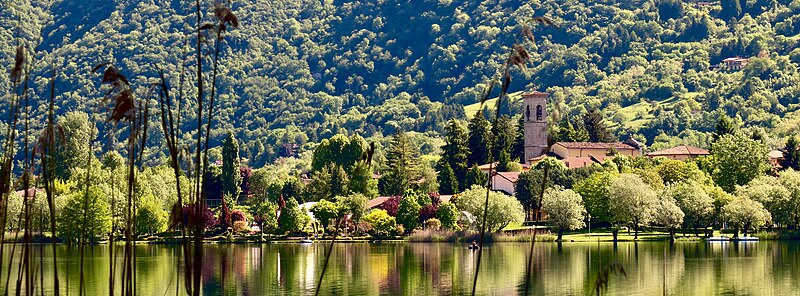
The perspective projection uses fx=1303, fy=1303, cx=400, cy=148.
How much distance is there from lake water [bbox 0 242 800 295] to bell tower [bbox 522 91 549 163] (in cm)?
5866

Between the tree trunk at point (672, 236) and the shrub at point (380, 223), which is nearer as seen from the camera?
the tree trunk at point (672, 236)

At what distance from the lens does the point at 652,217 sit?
303ft

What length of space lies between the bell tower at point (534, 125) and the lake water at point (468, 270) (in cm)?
5866

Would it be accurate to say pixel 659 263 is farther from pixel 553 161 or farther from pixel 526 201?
Result: pixel 553 161

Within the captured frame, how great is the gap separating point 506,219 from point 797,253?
29124 mm

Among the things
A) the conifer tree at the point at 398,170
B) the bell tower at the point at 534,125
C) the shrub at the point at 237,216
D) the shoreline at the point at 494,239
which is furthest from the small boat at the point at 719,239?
the bell tower at the point at 534,125

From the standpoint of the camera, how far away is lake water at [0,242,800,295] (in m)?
53.8

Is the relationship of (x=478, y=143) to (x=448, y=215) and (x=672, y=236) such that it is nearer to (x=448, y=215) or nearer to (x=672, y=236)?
(x=448, y=215)

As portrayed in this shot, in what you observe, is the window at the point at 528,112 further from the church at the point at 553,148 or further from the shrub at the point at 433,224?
the shrub at the point at 433,224

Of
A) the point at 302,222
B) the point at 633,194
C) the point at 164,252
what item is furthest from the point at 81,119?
the point at 633,194

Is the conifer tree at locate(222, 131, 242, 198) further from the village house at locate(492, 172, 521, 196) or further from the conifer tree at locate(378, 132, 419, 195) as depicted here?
the village house at locate(492, 172, 521, 196)

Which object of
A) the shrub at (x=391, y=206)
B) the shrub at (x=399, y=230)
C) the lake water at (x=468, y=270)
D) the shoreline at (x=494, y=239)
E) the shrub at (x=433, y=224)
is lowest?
the lake water at (x=468, y=270)

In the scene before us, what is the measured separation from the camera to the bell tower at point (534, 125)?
149 metres

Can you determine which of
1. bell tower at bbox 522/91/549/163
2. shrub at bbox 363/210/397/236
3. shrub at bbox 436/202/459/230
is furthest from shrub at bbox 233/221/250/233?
bell tower at bbox 522/91/549/163
